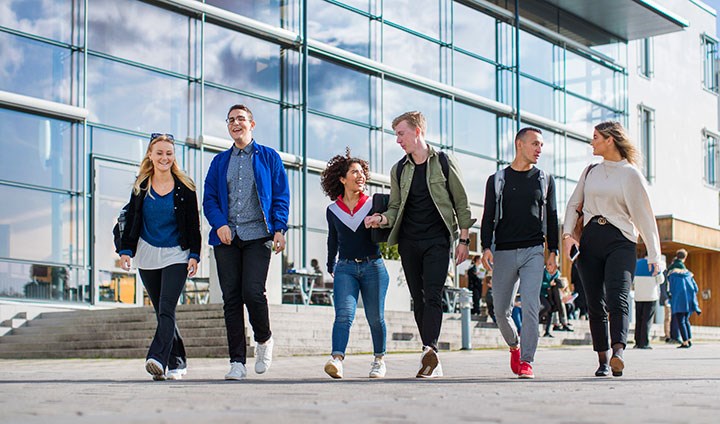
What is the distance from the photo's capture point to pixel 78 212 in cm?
2045

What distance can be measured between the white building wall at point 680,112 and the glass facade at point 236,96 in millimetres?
3833

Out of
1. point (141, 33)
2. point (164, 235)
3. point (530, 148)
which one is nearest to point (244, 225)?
point (164, 235)

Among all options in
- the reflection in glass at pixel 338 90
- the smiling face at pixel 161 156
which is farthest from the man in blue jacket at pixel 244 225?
the reflection in glass at pixel 338 90

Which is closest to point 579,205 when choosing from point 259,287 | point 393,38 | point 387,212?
point 387,212

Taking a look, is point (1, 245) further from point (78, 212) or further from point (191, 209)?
point (191, 209)

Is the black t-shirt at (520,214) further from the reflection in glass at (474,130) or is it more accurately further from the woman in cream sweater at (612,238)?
the reflection in glass at (474,130)

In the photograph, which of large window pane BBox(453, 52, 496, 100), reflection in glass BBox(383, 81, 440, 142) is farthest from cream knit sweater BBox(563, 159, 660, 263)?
large window pane BBox(453, 52, 496, 100)

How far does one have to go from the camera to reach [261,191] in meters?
8.27

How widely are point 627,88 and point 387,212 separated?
28.0 metres

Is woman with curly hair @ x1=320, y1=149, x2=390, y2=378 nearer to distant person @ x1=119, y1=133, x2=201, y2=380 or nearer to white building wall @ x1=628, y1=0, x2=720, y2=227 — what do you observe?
distant person @ x1=119, y1=133, x2=201, y2=380

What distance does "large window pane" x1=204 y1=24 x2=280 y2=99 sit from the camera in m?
23.2

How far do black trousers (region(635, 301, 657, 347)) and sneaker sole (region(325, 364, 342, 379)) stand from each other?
10252 millimetres

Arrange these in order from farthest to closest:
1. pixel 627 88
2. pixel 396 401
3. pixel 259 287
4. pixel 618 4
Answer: pixel 627 88 < pixel 618 4 < pixel 259 287 < pixel 396 401

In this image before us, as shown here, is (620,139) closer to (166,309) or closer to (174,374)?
(166,309)
